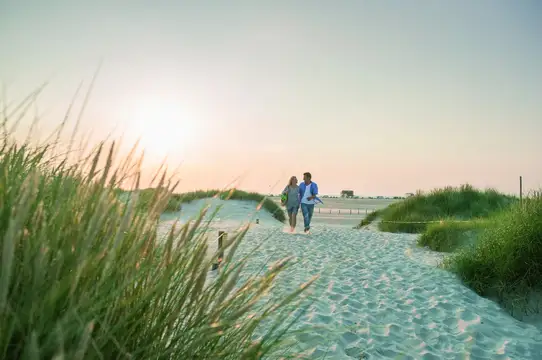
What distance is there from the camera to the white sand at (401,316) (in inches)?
179

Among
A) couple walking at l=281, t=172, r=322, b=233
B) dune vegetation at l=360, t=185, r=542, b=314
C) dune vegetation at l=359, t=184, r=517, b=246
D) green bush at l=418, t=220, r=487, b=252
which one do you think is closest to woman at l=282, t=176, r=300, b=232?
couple walking at l=281, t=172, r=322, b=233

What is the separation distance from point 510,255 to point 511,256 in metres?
0.03

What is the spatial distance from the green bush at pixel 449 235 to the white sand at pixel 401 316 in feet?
4.69

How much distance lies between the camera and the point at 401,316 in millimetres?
5672

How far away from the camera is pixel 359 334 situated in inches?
193

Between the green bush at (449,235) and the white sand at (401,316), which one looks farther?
the green bush at (449,235)

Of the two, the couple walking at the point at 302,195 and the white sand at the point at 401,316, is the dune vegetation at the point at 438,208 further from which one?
the white sand at the point at 401,316

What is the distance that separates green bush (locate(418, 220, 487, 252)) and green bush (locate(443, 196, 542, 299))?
3057mm

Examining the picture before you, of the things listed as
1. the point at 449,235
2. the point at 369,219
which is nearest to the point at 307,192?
the point at 449,235

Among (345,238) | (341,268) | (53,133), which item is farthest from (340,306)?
(345,238)

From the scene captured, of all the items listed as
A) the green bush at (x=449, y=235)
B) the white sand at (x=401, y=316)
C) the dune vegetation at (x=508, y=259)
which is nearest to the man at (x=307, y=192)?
the green bush at (x=449, y=235)

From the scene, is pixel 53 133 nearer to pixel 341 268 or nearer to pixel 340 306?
pixel 340 306

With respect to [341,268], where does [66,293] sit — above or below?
above

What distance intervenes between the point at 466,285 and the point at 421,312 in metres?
1.90
